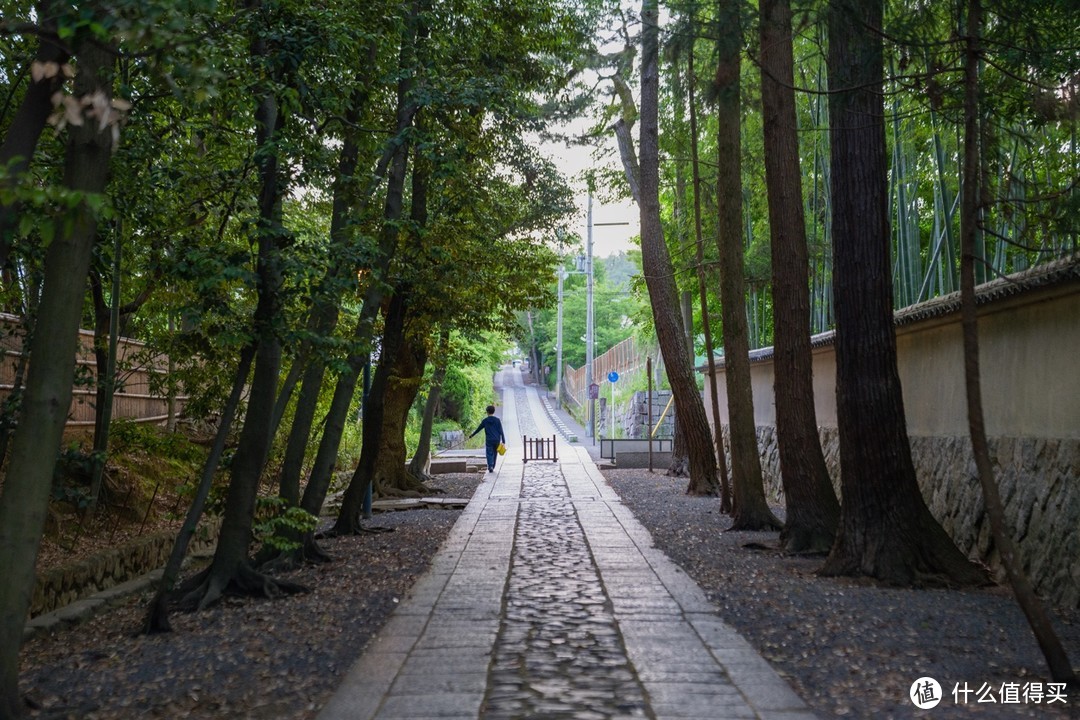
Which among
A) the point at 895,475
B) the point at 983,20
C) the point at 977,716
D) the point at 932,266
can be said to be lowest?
the point at 977,716

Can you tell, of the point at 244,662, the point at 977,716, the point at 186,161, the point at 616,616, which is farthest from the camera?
the point at 186,161

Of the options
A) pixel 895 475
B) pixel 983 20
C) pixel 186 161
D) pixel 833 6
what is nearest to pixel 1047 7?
pixel 983 20

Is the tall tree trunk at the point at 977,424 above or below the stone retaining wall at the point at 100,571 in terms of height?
above

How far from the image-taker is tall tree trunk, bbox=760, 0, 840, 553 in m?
11.4

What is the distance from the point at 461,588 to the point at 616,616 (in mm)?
1791

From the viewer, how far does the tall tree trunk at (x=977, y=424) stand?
5738mm

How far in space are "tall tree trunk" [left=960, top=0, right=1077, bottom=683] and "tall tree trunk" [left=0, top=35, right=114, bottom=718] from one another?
478 cm

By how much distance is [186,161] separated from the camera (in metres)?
8.77

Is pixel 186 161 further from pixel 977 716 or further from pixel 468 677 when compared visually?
pixel 977 716

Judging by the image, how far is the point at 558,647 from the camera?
6699 millimetres

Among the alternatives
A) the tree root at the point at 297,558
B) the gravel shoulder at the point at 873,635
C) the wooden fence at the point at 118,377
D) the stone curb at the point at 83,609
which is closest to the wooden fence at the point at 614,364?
the wooden fence at the point at 118,377

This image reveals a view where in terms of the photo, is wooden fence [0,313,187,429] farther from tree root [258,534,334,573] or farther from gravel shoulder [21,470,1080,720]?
gravel shoulder [21,470,1080,720]

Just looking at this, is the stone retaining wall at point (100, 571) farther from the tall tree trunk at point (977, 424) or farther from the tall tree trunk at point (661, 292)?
the tall tree trunk at point (661, 292)

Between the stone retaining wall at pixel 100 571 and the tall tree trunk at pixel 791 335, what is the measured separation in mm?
6101
